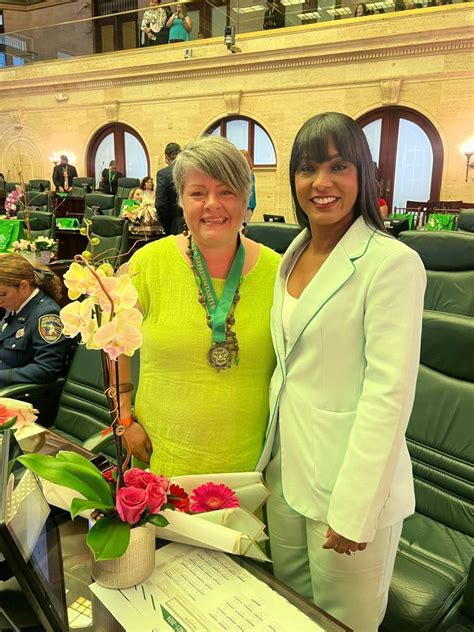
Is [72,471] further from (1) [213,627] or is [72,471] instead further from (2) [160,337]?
(2) [160,337]

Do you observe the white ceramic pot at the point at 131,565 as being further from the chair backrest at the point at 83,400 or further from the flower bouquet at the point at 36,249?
the flower bouquet at the point at 36,249

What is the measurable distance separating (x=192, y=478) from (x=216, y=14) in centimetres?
1066

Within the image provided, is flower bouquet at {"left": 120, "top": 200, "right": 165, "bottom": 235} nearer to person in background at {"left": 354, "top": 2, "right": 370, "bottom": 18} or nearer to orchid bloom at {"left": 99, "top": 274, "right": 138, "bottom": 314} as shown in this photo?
orchid bloom at {"left": 99, "top": 274, "right": 138, "bottom": 314}

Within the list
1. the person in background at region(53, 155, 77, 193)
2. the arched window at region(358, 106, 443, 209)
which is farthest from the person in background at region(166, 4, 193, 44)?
the arched window at region(358, 106, 443, 209)

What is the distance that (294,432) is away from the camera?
1133 millimetres

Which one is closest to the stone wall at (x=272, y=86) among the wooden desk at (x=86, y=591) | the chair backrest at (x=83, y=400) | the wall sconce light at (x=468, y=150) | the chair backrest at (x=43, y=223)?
the wall sconce light at (x=468, y=150)

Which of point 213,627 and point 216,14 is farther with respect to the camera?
point 216,14

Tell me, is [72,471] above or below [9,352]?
above

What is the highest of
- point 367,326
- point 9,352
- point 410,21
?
point 410,21

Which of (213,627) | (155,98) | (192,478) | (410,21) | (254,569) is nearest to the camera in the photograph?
(213,627)

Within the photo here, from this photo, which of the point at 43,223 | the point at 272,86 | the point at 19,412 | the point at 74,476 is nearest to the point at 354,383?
the point at 74,476

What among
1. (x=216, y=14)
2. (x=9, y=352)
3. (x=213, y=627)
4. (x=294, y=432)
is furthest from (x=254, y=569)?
(x=216, y=14)

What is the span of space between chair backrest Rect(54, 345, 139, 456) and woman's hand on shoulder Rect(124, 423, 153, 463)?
87 cm

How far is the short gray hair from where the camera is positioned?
119cm
